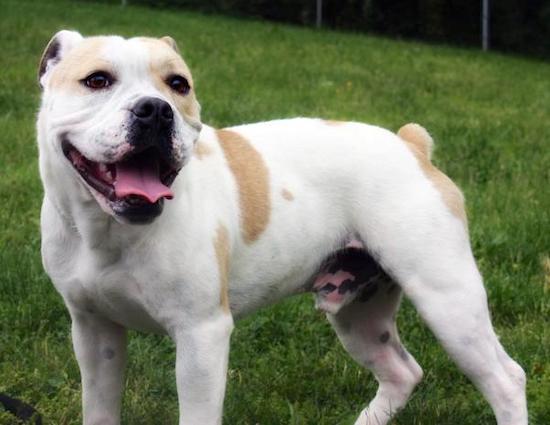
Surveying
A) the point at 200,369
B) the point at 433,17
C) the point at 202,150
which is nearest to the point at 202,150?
the point at 202,150

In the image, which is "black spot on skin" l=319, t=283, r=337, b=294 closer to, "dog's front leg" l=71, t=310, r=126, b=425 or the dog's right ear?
"dog's front leg" l=71, t=310, r=126, b=425

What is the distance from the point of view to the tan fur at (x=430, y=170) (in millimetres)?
3789

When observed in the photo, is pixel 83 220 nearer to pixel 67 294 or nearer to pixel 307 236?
pixel 67 294

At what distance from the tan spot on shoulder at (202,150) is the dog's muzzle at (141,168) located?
40cm

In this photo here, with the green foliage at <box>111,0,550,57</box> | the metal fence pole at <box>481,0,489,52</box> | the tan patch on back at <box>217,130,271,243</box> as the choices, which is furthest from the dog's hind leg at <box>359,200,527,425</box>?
the green foliage at <box>111,0,550,57</box>

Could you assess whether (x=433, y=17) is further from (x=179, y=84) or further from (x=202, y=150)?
(x=179, y=84)

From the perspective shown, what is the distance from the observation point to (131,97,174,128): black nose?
2.93 m

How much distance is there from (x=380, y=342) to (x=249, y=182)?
94 centimetres

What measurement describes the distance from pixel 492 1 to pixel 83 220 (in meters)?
18.9

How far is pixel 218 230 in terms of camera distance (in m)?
3.35

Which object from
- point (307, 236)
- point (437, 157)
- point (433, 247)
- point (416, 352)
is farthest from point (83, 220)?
point (437, 157)

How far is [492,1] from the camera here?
2108 cm

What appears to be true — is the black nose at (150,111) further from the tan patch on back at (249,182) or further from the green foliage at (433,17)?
the green foliage at (433,17)

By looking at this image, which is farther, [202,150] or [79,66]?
[202,150]
